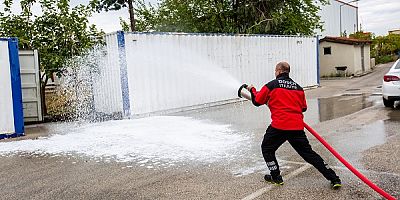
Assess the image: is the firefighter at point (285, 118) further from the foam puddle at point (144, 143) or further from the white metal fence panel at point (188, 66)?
the white metal fence panel at point (188, 66)

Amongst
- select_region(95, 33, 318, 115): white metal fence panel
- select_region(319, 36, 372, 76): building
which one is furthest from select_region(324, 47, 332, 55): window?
select_region(95, 33, 318, 115): white metal fence panel

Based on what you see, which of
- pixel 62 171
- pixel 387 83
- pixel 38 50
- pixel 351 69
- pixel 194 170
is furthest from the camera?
pixel 351 69

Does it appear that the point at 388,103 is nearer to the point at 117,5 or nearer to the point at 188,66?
the point at 188,66

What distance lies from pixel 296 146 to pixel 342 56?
25666mm

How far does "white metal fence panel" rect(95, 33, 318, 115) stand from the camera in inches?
472

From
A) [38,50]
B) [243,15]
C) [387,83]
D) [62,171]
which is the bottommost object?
[62,171]

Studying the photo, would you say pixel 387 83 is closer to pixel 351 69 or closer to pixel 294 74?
pixel 294 74

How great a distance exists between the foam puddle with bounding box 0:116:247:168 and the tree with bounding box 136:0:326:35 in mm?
14431

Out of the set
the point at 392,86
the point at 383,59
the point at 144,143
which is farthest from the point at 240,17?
the point at 383,59

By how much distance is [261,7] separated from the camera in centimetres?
2453

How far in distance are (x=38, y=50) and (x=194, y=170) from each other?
9.00 metres

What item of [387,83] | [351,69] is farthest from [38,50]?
[351,69]

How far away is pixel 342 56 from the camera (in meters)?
29.0

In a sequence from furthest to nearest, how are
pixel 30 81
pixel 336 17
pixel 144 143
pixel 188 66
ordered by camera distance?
1. pixel 336 17
2. pixel 188 66
3. pixel 30 81
4. pixel 144 143
